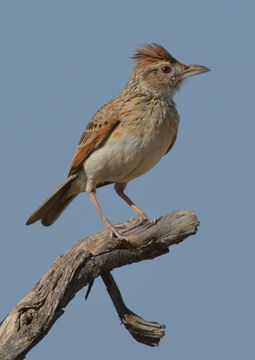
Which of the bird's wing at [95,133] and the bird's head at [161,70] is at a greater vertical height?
the bird's head at [161,70]

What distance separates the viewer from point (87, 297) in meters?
6.68

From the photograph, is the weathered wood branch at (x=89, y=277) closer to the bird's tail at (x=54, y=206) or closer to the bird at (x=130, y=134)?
the bird at (x=130, y=134)

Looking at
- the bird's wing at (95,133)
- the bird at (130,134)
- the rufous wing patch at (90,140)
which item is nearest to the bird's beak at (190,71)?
the bird at (130,134)

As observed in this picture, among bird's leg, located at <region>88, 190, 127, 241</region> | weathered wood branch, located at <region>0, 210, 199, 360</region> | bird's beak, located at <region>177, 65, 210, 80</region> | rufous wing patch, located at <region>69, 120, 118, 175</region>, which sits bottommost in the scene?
weathered wood branch, located at <region>0, 210, 199, 360</region>

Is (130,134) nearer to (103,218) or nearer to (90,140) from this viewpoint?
(90,140)

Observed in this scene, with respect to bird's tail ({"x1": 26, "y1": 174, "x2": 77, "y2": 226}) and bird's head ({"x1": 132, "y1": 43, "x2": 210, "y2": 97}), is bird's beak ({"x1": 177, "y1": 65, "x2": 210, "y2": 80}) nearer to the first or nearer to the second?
bird's head ({"x1": 132, "y1": 43, "x2": 210, "y2": 97})

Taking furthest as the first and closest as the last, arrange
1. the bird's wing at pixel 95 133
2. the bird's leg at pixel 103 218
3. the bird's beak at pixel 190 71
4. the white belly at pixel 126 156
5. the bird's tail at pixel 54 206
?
1. the bird's beak at pixel 190 71
2. the bird's tail at pixel 54 206
3. the bird's wing at pixel 95 133
4. the white belly at pixel 126 156
5. the bird's leg at pixel 103 218

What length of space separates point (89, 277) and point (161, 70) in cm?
327

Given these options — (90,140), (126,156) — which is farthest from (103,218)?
(90,140)

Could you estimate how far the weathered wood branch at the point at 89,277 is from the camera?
6051 mm

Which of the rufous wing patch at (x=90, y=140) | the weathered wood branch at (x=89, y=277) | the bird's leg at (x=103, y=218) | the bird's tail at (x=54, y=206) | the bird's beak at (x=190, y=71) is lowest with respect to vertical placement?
the weathered wood branch at (x=89, y=277)

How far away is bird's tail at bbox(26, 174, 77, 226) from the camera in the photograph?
8587mm

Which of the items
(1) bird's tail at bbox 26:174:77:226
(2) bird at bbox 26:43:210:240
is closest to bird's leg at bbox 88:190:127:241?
(2) bird at bbox 26:43:210:240

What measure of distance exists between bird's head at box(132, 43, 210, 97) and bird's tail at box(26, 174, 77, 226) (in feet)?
4.83
